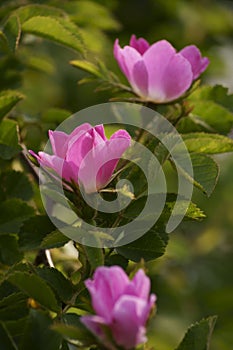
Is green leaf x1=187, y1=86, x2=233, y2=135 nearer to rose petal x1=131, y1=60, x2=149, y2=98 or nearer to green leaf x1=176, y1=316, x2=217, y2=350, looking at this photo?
rose petal x1=131, y1=60, x2=149, y2=98

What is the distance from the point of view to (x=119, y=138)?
679 millimetres

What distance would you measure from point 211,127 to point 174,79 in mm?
109

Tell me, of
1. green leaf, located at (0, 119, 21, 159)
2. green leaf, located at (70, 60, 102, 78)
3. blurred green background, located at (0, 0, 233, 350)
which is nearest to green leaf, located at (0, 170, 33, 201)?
green leaf, located at (0, 119, 21, 159)

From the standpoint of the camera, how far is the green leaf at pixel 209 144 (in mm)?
812

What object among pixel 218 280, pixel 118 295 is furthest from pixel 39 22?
pixel 218 280

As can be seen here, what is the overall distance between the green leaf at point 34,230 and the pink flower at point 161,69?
19 cm

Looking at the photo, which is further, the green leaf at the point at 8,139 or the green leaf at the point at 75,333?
the green leaf at the point at 8,139

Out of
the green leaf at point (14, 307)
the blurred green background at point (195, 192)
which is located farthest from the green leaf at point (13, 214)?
the blurred green background at point (195, 192)

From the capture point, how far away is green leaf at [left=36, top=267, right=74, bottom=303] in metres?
0.72

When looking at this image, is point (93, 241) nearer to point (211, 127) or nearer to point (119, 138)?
point (119, 138)

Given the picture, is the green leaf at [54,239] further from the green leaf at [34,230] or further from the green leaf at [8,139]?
the green leaf at [8,139]

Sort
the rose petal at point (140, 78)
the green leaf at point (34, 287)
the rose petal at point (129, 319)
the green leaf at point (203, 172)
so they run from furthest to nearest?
1. the rose petal at point (140, 78)
2. the green leaf at point (203, 172)
3. the green leaf at point (34, 287)
4. the rose petal at point (129, 319)

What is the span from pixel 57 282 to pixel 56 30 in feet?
1.06

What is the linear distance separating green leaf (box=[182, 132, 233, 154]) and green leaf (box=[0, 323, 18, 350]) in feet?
0.82
